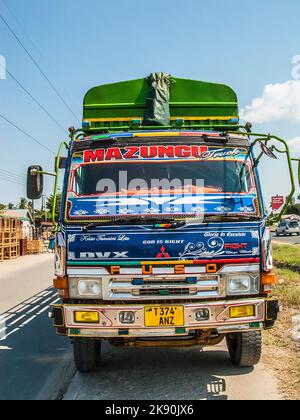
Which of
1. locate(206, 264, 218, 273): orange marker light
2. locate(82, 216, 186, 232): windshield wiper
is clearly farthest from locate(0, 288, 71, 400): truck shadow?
locate(206, 264, 218, 273): orange marker light

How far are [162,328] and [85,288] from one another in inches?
34.4

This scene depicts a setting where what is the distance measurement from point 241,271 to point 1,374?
124 inches

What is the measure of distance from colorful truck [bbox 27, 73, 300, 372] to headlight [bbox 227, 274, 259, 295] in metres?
0.01

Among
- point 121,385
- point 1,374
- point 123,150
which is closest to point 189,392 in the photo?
point 121,385

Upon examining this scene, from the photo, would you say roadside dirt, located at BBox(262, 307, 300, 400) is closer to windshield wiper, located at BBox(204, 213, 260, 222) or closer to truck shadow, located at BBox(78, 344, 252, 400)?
truck shadow, located at BBox(78, 344, 252, 400)

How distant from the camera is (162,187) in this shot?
5215mm

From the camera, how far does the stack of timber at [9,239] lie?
92.5ft

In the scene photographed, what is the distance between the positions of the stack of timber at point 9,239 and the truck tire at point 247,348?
957 inches

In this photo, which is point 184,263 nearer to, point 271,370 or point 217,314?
point 217,314

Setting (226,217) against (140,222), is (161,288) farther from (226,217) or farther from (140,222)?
(226,217)

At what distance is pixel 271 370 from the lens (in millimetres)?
5445

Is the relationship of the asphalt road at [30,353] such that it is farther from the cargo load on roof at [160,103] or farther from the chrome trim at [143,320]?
the cargo load on roof at [160,103]

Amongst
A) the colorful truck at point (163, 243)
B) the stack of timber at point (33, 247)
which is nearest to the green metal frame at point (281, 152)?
the colorful truck at point (163, 243)

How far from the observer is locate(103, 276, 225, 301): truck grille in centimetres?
468
